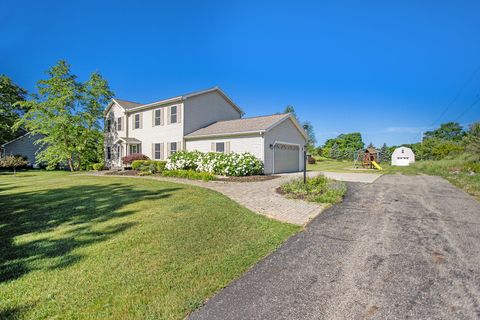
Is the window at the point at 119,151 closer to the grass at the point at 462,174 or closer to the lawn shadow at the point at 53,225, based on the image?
the lawn shadow at the point at 53,225

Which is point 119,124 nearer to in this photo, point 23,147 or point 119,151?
point 119,151

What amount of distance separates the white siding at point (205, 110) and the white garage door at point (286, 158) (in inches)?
277

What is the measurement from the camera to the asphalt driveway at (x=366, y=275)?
2.41 meters

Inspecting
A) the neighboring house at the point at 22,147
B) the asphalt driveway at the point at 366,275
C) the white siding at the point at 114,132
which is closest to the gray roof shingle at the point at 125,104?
the white siding at the point at 114,132

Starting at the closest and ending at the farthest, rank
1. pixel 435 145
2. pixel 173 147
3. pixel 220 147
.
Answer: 1. pixel 220 147
2. pixel 173 147
3. pixel 435 145

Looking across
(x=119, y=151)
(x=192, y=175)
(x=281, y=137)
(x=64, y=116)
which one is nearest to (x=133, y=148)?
(x=119, y=151)

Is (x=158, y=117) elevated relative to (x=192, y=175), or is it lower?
elevated

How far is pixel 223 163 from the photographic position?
1382 centimetres

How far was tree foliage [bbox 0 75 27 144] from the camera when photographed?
25016mm

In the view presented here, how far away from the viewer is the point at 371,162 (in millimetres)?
24953

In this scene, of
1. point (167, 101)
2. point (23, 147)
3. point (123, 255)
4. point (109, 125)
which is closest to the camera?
point (123, 255)

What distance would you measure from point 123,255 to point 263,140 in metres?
11.7

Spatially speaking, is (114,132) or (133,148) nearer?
(133,148)

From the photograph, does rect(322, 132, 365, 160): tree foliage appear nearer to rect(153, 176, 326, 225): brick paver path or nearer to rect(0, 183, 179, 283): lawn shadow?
rect(153, 176, 326, 225): brick paver path
